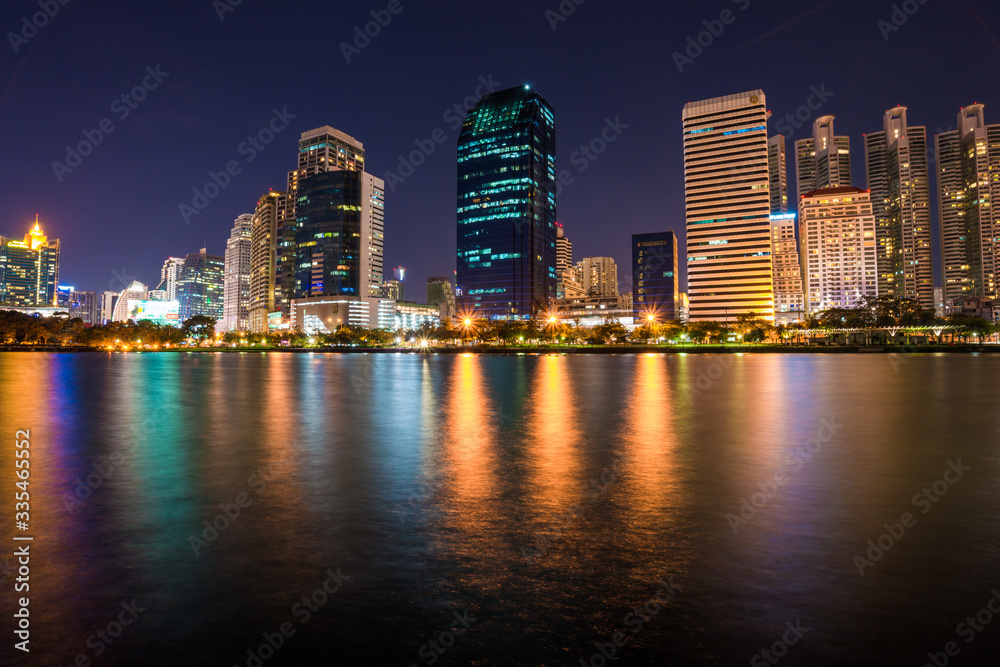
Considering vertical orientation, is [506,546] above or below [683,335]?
below

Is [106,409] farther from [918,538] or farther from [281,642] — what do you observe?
[918,538]

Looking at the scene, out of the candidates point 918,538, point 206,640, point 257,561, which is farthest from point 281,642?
point 918,538

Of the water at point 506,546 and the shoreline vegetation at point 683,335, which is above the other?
the shoreline vegetation at point 683,335

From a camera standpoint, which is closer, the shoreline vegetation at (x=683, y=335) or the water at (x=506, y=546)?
the water at (x=506, y=546)

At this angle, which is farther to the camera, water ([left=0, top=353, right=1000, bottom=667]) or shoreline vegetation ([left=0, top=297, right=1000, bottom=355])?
shoreline vegetation ([left=0, top=297, right=1000, bottom=355])

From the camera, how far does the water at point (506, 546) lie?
201 inches

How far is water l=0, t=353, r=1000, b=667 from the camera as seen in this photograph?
5.11 meters

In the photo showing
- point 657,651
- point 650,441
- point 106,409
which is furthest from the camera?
point 106,409

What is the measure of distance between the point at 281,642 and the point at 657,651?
11.6ft

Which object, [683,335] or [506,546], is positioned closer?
[506,546]

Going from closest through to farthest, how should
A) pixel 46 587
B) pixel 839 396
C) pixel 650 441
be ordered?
1. pixel 46 587
2. pixel 650 441
3. pixel 839 396

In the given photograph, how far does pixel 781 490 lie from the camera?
34.2 feet

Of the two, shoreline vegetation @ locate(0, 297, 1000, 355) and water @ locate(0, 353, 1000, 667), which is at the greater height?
shoreline vegetation @ locate(0, 297, 1000, 355)

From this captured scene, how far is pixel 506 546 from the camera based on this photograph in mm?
7375
